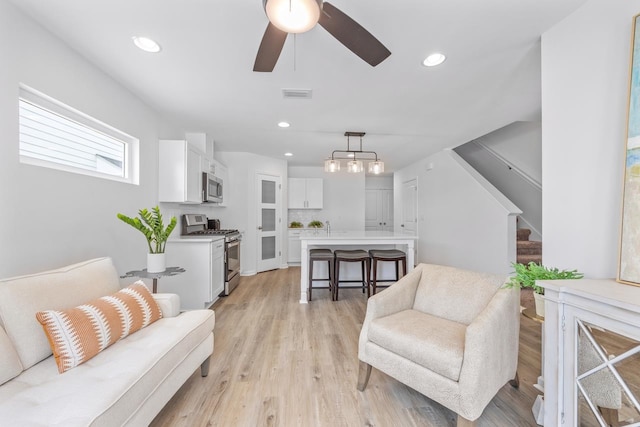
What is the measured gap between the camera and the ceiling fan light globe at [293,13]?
3.69 ft

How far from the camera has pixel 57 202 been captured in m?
1.94

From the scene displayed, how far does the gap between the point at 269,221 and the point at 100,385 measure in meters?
4.66

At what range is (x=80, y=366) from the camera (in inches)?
49.6

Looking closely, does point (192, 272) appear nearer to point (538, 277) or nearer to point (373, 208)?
point (538, 277)

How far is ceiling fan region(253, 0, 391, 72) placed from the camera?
1.14 metres

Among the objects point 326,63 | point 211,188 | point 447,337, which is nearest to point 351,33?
point 326,63

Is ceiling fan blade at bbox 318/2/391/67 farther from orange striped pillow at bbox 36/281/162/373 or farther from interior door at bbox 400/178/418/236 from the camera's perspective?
interior door at bbox 400/178/418/236

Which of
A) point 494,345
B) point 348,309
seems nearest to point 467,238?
point 348,309

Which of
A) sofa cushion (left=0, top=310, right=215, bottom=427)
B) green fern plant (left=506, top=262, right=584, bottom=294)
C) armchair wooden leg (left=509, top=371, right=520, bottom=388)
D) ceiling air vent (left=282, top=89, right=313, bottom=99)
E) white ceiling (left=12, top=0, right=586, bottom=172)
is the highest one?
white ceiling (left=12, top=0, right=586, bottom=172)

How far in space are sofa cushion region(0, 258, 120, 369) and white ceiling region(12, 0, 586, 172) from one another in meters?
1.62

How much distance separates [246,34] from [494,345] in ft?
7.90

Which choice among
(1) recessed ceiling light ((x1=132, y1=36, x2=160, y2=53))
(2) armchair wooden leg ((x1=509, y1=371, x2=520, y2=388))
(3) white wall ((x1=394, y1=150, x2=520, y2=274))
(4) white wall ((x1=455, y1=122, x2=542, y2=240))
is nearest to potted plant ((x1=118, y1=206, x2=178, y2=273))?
(1) recessed ceiling light ((x1=132, y1=36, x2=160, y2=53))

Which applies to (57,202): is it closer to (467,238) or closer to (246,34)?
(246,34)

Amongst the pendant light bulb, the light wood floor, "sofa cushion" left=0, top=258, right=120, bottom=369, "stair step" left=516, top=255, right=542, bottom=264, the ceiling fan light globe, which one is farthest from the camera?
"stair step" left=516, top=255, right=542, bottom=264
